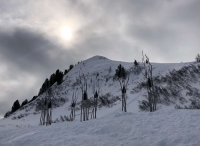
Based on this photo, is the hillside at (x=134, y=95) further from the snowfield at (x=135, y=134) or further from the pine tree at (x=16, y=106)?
the snowfield at (x=135, y=134)

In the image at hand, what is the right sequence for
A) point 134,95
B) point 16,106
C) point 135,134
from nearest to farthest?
point 135,134, point 134,95, point 16,106

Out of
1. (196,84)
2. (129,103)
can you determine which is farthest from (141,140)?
(196,84)

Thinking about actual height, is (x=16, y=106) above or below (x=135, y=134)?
below

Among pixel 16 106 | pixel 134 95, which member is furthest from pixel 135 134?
pixel 16 106

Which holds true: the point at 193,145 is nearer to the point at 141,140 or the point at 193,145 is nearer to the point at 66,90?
the point at 141,140

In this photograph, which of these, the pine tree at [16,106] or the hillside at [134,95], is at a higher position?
the hillside at [134,95]

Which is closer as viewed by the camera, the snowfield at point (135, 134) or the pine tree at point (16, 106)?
the snowfield at point (135, 134)

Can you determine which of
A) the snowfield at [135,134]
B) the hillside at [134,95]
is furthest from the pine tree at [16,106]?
the snowfield at [135,134]

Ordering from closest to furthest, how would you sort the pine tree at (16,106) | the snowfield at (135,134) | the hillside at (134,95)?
the snowfield at (135,134) → the hillside at (134,95) → the pine tree at (16,106)

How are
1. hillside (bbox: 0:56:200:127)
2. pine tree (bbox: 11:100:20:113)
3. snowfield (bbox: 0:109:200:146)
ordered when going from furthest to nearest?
pine tree (bbox: 11:100:20:113) → hillside (bbox: 0:56:200:127) → snowfield (bbox: 0:109:200:146)

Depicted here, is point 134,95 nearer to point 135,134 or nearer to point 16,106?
point 135,134

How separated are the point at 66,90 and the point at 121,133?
70917 millimetres

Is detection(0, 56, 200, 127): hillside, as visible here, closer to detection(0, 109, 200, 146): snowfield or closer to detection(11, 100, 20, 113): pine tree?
detection(11, 100, 20, 113): pine tree

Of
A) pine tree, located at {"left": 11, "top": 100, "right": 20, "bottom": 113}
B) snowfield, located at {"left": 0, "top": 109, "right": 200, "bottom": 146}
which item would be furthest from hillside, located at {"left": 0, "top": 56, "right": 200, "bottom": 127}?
snowfield, located at {"left": 0, "top": 109, "right": 200, "bottom": 146}
